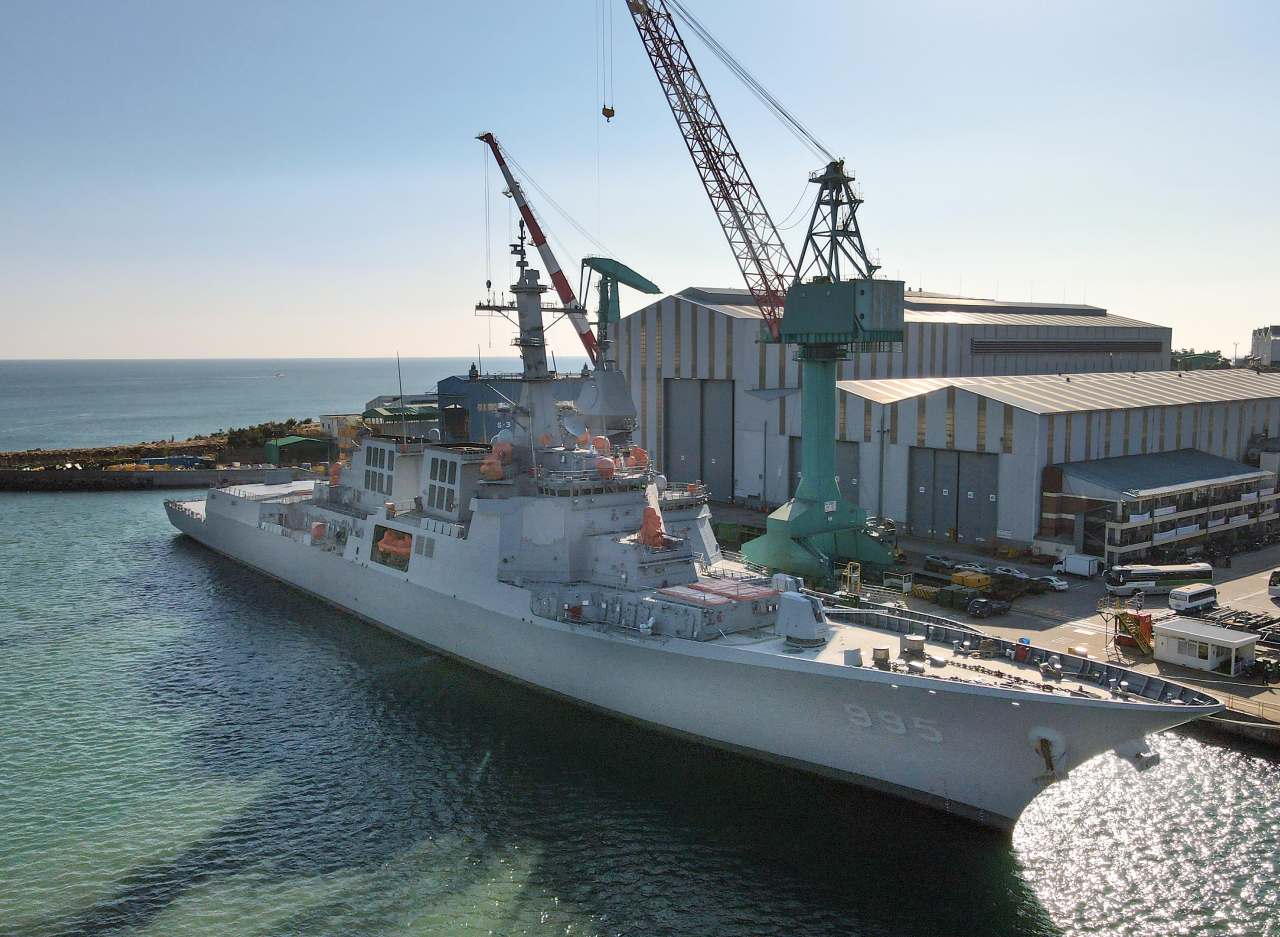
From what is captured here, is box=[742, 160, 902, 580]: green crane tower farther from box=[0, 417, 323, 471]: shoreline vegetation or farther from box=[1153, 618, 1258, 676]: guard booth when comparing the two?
box=[0, 417, 323, 471]: shoreline vegetation

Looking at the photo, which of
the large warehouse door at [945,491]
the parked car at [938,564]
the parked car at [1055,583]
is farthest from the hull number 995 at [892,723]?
the large warehouse door at [945,491]

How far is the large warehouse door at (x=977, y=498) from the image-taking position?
35625 millimetres

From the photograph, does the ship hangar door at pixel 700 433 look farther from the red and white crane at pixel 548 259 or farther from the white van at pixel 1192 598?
the white van at pixel 1192 598

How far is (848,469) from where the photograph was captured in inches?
1629

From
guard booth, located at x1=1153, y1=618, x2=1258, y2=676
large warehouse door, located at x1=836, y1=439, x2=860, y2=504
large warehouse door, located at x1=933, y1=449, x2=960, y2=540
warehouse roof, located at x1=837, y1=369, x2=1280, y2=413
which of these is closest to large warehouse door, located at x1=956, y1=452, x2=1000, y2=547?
large warehouse door, located at x1=933, y1=449, x2=960, y2=540

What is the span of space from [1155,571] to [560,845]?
24.0m

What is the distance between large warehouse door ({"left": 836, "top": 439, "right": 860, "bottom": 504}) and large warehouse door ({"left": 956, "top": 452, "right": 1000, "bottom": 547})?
540 cm

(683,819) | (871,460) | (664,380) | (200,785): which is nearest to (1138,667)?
(683,819)

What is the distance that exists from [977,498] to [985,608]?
10.3 meters

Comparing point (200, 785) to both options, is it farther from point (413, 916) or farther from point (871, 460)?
point (871, 460)

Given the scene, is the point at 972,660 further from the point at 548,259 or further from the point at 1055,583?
the point at 548,259

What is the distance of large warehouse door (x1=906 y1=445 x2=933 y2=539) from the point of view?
38094 mm

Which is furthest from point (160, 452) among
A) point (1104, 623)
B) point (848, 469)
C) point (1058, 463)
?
point (1104, 623)

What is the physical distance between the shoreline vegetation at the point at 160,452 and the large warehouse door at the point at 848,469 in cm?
4943
